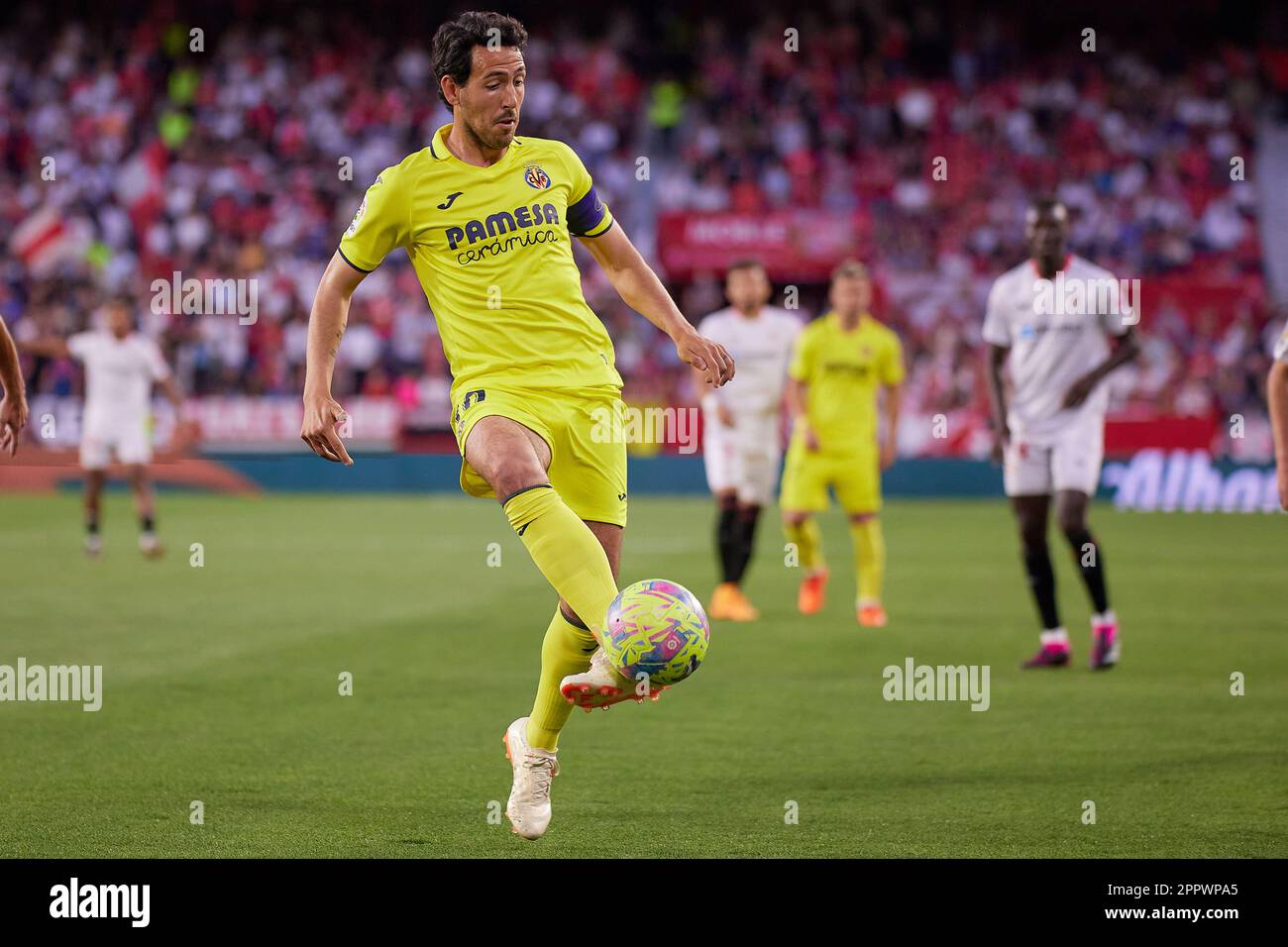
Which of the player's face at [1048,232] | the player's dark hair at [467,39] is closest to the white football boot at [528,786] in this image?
the player's dark hair at [467,39]

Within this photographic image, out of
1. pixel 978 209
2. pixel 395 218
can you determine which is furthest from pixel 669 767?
pixel 978 209

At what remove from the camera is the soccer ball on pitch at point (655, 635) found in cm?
473

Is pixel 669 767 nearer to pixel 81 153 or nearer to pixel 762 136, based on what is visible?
pixel 762 136

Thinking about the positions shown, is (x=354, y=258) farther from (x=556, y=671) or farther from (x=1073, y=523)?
(x=1073, y=523)

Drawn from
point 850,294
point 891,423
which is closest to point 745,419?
point 891,423

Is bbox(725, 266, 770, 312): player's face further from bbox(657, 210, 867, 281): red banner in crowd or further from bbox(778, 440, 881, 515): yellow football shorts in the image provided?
bbox(657, 210, 867, 281): red banner in crowd

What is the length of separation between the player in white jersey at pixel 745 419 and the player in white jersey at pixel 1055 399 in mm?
2775

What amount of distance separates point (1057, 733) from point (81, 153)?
27214mm

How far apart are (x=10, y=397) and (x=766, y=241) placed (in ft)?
76.4

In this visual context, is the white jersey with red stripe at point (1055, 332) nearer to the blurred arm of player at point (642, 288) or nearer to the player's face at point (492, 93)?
the blurred arm of player at point (642, 288)

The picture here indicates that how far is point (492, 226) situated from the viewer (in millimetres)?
5539

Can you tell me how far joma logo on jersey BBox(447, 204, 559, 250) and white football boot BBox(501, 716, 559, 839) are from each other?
169cm

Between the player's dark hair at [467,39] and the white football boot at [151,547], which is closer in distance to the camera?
the player's dark hair at [467,39]

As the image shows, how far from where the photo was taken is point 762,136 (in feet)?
99.7
